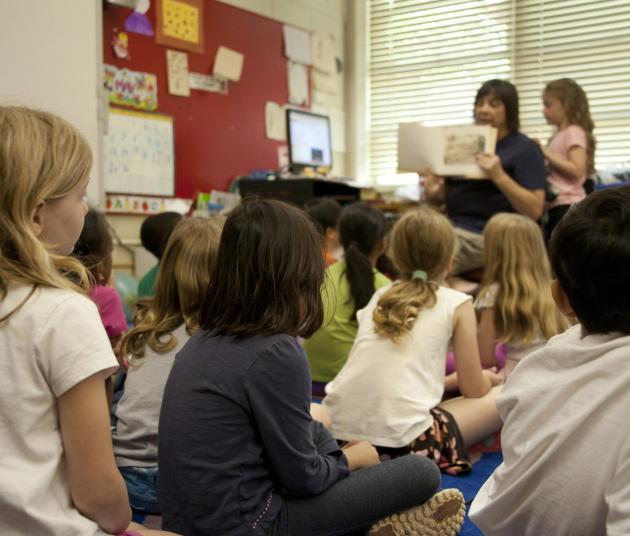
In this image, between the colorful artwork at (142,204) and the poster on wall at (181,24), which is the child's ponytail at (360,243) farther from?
the poster on wall at (181,24)

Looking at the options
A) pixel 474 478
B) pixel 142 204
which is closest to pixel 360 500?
pixel 474 478

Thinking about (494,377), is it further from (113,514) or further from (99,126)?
(99,126)

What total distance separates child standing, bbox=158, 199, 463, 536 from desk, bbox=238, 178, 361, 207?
2.54m

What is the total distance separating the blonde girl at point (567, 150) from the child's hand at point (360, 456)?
80.4 inches

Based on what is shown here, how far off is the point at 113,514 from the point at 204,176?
11.2ft

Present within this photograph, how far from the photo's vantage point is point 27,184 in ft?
2.81

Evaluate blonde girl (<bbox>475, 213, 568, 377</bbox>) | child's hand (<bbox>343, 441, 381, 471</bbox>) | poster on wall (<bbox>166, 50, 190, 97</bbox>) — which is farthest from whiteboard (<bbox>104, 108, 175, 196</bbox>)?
child's hand (<bbox>343, 441, 381, 471</bbox>)

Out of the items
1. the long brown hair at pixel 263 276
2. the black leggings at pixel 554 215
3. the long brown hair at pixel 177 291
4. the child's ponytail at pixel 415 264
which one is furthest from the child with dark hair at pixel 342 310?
the black leggings at pixel 554 215

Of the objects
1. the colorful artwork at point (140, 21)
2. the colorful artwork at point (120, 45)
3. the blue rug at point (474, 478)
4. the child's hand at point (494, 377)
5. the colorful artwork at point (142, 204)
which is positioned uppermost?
the colorful artwork at point (140, 21)

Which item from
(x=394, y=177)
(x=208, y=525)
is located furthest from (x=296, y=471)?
(x=394, y=177)

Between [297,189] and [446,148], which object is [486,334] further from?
[297,189]

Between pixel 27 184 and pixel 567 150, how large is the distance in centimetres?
282

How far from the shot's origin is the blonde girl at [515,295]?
218 centimetres

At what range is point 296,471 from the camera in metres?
1.14
